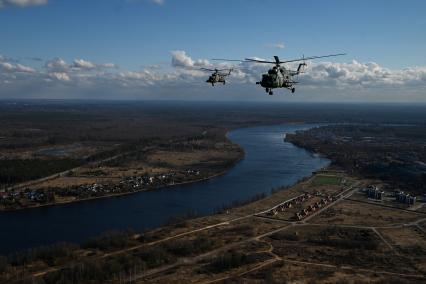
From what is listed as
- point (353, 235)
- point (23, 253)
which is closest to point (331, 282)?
point (353, 235)

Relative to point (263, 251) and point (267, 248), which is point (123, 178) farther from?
point (263, 251)

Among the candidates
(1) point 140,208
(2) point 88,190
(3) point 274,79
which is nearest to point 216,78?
(3) point 274,79

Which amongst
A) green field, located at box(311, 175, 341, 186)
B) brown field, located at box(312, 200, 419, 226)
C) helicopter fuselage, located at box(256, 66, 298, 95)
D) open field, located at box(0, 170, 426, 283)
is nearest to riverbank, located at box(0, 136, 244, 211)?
green field, located at box(311, 175, 341, 186)

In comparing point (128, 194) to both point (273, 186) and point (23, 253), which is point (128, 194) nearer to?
point (273, 186)

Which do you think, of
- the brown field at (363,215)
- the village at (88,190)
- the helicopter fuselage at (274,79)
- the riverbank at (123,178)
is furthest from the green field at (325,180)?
the helicopter fuselage at (274,79)

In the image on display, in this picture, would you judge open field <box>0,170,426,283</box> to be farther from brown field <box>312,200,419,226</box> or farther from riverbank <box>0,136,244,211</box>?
riverbank <box>0,136,244,211</box>

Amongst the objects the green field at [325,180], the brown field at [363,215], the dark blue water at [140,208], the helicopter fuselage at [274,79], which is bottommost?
the dark blue water at [140,208]

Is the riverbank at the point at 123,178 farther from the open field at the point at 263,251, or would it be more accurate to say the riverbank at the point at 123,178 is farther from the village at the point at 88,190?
the open field at the point at 263,251
